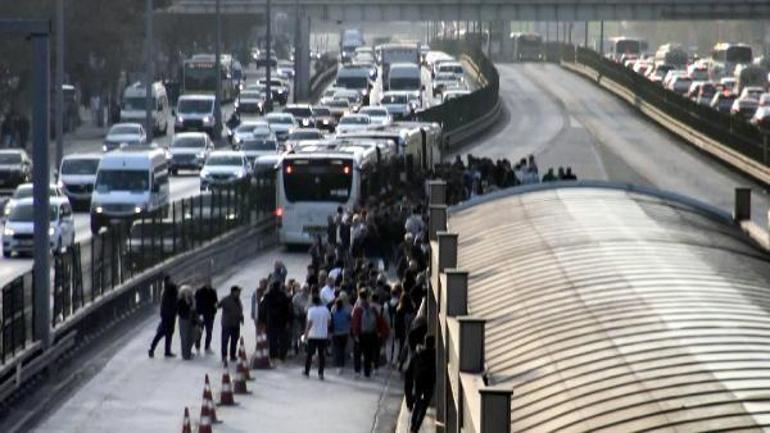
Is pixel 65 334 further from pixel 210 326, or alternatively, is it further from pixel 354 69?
pixel 354 69

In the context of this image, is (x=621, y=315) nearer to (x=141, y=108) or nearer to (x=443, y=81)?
(x=141, y=108)

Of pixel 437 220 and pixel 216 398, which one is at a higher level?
pixel 437 220

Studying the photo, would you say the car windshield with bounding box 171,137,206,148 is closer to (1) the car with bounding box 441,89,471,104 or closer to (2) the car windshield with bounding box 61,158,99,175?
(2) the car windshield with bounding box 61,158,99,175

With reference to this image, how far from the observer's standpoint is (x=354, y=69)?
122062 mm

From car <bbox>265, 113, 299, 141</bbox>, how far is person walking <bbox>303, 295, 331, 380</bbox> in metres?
53.2

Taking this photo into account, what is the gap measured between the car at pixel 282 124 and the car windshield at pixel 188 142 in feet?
25.6

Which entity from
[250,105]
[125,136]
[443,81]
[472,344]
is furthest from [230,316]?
[443,81]

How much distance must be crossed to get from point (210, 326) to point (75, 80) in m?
73.3

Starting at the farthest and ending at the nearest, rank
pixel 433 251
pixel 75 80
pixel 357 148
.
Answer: pixel 75 80 → pixel 357 148 → pixel 433 251

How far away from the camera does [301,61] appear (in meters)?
127

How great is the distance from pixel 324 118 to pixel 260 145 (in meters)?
17.7

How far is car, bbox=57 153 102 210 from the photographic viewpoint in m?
60.7

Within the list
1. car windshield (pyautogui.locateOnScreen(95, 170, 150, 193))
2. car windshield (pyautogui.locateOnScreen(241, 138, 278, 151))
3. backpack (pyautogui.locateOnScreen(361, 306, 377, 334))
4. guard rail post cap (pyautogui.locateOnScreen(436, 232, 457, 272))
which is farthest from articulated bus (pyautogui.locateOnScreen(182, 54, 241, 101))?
guard rail post cap (pyautogui.locateOnScreen(436, 232, 457, 272))

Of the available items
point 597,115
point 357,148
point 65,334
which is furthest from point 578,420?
point 597,115
